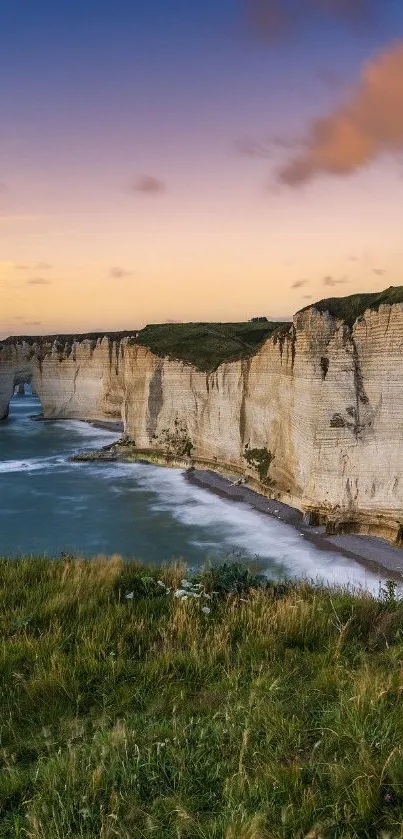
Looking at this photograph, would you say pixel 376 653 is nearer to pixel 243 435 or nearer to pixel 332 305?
A: pixel 332 305

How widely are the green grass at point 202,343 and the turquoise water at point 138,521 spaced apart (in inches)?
319

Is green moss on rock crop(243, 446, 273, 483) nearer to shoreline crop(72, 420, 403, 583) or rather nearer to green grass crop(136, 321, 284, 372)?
shoreline crop(72, 420, 403, 583)

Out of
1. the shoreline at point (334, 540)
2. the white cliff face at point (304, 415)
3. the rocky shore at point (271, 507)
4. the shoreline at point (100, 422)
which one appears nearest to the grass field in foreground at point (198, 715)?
the shoreline at point (334, 540)

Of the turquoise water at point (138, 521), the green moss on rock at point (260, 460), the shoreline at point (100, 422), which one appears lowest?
the turquoise water at point (138, 521)

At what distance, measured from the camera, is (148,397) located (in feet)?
134

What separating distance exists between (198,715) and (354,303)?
2057 centimetres

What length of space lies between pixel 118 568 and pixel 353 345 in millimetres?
16037

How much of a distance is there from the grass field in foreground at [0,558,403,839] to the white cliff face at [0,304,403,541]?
48.3ft

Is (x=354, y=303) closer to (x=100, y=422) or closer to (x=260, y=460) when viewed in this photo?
(x=260, y=460)

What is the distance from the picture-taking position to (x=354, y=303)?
22.4 m

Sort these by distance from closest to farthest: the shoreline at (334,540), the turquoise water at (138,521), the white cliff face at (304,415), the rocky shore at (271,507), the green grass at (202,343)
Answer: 1. the shoreline at (334,540)
2. the rocky shore at (271,507)
3. the turquoise water at (138,521)
4. the white cliff face at (304,415)
5. the green grass at (202,343)

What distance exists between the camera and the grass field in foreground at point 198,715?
2953 millimetres

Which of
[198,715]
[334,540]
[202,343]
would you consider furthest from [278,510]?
[198,715]

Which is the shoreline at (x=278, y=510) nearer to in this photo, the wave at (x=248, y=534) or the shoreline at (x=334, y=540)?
the shoreline at (x=334, y=540)
